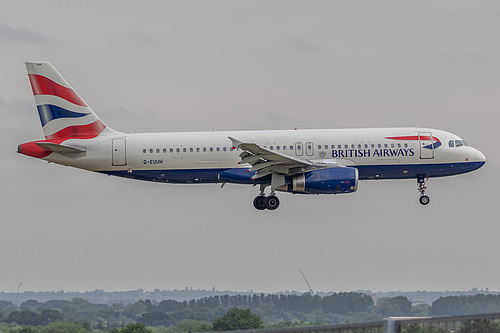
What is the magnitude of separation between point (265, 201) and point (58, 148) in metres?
13.2

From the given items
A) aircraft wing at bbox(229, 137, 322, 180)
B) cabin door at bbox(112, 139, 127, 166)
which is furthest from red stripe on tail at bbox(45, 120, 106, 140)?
aircraft wing at bbox(229, 137, 322, 180)

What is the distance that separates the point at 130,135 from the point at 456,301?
22.3 metres

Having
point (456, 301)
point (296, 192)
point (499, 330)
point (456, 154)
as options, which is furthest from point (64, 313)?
point (499, 330)

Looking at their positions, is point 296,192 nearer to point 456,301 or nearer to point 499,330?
point 456,301


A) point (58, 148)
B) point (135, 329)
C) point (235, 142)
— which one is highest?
point (58, 148)

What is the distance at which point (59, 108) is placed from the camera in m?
54.5

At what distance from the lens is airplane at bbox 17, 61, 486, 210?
51250 mm

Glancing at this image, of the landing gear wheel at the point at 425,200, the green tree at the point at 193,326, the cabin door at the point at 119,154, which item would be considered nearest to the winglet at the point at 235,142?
the cabin door at the point at 119,154

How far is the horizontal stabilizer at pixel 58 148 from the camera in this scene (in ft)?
170

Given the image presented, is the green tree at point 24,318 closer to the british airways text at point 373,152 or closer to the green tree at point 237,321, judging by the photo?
the green tree at point 237,321

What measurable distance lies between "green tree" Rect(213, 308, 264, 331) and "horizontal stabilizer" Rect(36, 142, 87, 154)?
18456mm

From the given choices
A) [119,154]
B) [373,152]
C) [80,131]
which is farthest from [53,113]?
[373,152]

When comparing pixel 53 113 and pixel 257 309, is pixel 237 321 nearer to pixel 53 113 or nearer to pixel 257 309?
pixel 257 309

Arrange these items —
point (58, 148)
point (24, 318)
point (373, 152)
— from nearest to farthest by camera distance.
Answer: point (24, 318)
point (373, 152)
point (58, 148)
